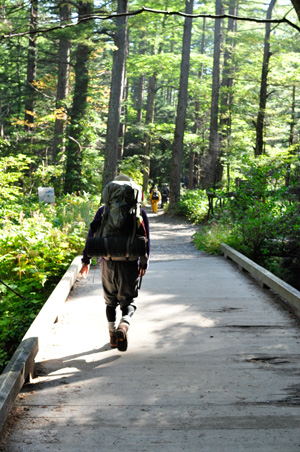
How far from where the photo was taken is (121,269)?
4656 mm

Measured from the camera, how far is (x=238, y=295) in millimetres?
7309

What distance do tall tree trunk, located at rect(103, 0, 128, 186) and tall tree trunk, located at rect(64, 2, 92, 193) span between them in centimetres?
203

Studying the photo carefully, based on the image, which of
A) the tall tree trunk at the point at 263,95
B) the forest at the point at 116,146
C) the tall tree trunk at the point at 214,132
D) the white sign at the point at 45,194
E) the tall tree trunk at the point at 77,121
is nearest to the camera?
the forest at the point at 116,146

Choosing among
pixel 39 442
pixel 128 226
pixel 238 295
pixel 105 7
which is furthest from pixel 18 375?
pixel 105 7

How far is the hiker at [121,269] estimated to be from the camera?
15.0 feet

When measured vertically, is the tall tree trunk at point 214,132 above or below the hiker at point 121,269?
above

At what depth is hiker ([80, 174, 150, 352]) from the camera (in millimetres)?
4574

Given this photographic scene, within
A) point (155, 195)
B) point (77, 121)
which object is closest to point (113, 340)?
point (77, 121)

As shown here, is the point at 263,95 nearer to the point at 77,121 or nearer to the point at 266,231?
the point at 77,121

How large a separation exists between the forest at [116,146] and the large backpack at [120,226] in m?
1.54

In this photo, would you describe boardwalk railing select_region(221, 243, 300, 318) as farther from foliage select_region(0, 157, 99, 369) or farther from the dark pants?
foliage select_region(0, 157, 99, 369)

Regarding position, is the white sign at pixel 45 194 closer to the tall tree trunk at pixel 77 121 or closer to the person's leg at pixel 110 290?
the tall tree trunk at pixel 77 121

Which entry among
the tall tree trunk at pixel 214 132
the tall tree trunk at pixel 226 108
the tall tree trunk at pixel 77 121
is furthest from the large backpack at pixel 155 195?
the tall tree trunk at pixel 77 121

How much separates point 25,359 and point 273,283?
4.41 meters
